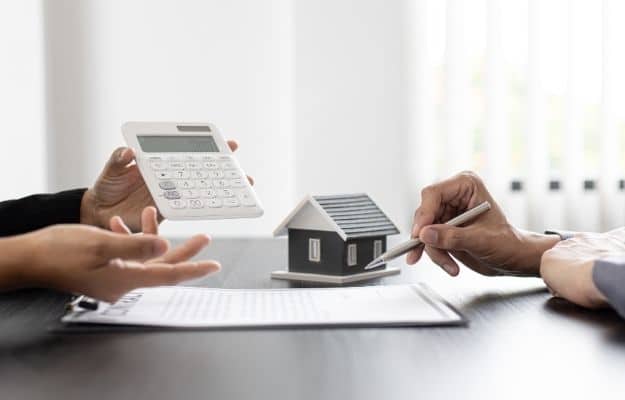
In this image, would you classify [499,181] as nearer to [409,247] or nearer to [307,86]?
[307,86]

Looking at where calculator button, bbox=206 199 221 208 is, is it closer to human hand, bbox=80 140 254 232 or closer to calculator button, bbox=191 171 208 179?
calculator button, bbox=191 171 208 179

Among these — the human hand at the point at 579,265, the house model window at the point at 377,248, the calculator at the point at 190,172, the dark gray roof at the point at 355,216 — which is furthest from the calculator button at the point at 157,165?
the human hand at the point at 579,265

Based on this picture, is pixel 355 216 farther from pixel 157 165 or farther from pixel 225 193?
pixel 157 165

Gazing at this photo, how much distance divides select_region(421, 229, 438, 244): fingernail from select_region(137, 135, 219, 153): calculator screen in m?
0.37

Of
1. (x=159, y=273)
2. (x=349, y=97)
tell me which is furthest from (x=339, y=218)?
(x=349, y=97)

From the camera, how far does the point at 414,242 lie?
1.12 m

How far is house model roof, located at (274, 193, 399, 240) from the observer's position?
46.6 inches

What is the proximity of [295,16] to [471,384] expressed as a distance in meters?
2.82

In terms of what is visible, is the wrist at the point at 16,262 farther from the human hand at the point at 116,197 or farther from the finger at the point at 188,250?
the human hand at the point at 116,197

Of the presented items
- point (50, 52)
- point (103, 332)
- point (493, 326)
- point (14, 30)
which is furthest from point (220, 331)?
point (50, 52)

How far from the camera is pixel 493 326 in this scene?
2.81ft

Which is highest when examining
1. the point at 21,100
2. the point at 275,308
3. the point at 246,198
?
the point at 21,100

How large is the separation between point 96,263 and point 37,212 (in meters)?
0.61

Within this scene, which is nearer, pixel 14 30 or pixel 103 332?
pixel 103 332
